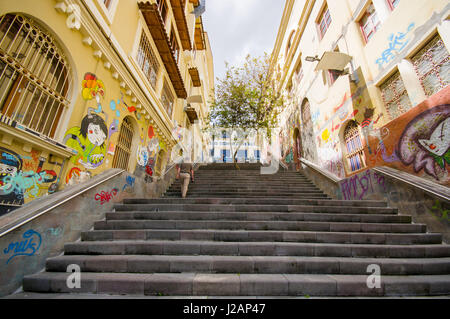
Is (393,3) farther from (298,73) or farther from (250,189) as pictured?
(298,73)

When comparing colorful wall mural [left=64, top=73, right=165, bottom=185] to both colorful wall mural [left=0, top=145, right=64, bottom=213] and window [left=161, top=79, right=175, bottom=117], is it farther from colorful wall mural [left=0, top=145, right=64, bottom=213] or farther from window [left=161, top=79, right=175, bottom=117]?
window [left=161, top=79, right=175, bottom=117]

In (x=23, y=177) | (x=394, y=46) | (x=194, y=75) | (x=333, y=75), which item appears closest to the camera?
(x=23, y=177)

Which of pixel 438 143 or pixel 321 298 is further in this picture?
pixel 438 143

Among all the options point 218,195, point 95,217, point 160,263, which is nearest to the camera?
point 160,263

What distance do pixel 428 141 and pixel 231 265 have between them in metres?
5.73

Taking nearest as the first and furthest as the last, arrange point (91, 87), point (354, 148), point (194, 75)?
point (91, 87), point (354, 148), point (194, 75)

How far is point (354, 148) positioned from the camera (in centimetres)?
754

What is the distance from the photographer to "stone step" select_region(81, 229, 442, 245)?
3.61 m

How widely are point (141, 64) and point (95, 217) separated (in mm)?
6377

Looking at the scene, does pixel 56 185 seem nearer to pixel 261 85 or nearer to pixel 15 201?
pixel 15 201

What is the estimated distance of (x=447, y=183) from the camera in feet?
13.7

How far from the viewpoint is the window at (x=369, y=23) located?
6.88m

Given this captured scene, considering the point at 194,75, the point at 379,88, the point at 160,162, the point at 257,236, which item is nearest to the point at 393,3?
the point at 379,88
